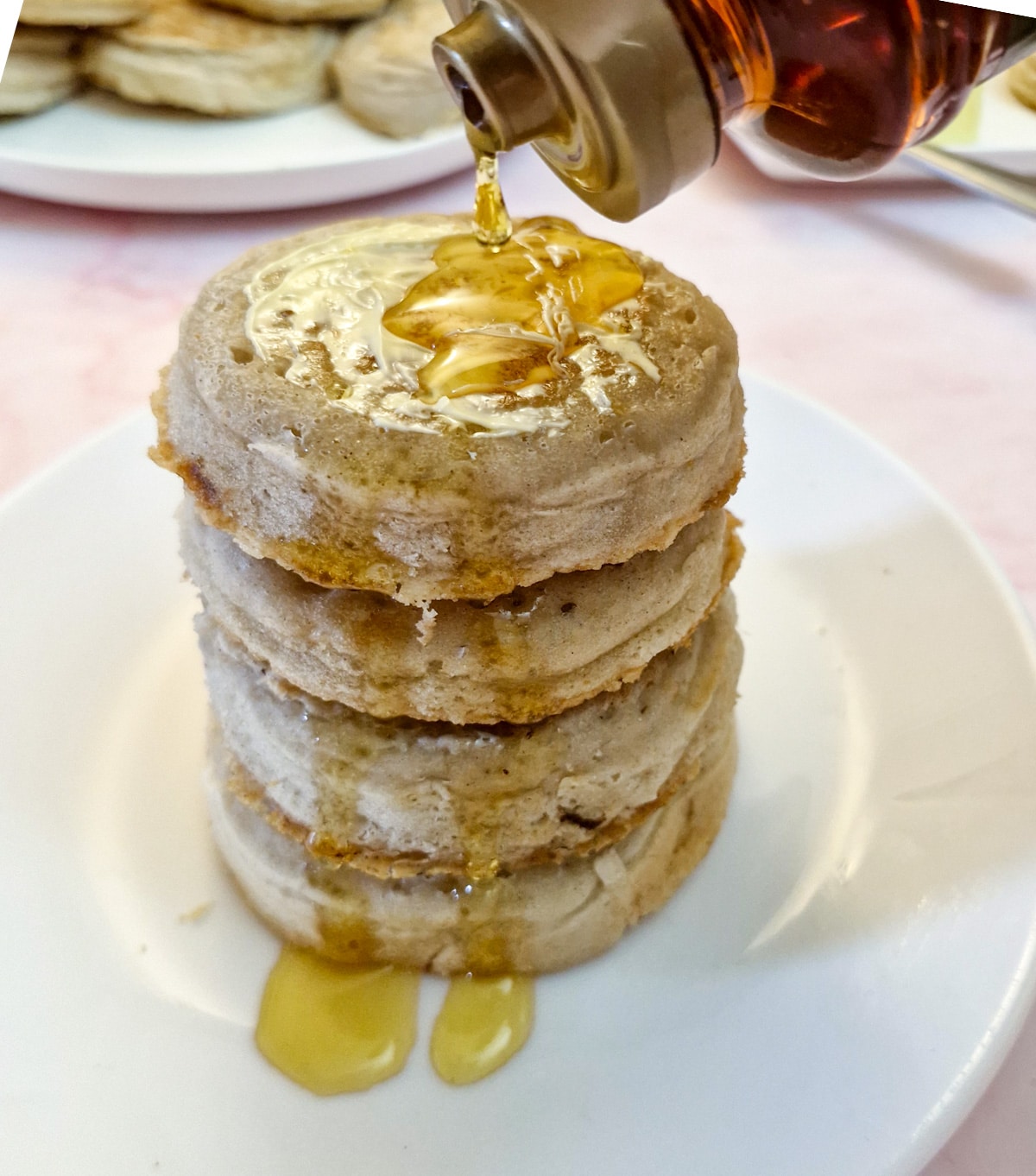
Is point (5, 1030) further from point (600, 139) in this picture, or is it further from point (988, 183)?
point (988, 183)

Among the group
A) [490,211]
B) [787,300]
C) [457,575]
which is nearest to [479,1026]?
[457,575]

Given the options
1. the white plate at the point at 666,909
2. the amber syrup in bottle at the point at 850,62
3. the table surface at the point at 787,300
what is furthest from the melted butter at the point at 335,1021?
the table surface at the point at 787,300

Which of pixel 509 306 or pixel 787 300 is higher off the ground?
pixel 509 306

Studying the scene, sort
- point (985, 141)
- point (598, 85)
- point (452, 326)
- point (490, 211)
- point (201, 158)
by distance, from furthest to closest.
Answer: point (985, 141) → point (201, 158) → point (490, 211) → point (452, 326) → point (598, 85)

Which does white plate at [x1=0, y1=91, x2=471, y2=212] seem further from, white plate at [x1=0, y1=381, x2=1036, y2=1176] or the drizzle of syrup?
the drizzle of syrup

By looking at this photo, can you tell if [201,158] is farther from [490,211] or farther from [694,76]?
[694,76]
